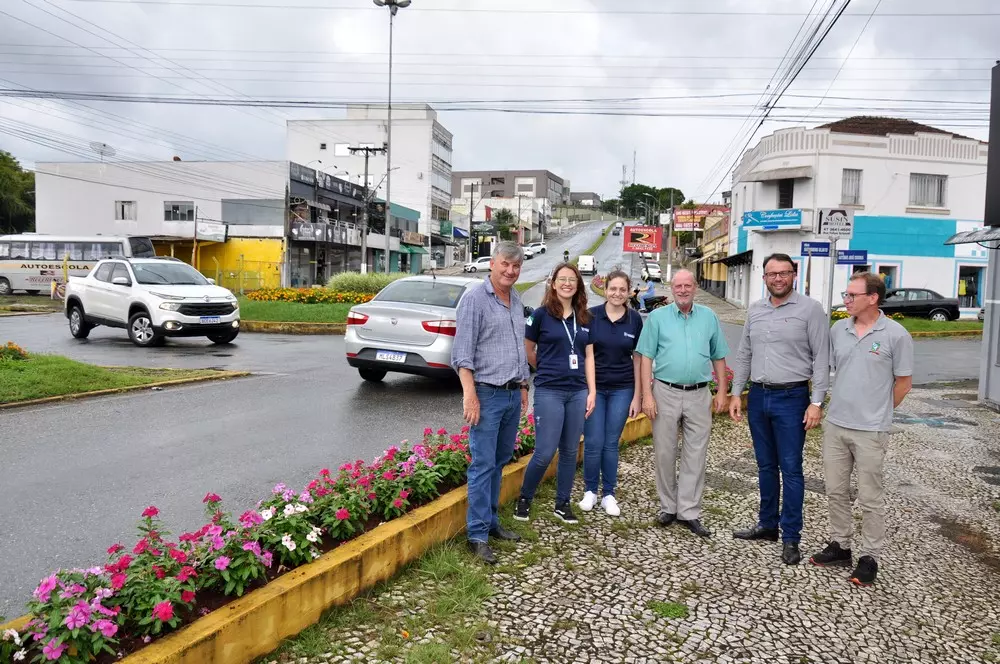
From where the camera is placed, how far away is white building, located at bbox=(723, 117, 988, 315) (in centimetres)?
3244

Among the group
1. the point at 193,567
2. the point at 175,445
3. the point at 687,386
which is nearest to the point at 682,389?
the point at 687,386

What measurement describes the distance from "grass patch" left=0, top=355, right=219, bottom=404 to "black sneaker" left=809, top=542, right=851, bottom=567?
27.1ft

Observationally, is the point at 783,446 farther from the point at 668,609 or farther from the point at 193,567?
the point at 193,567

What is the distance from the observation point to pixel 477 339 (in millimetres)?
4293

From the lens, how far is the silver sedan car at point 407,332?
930cm

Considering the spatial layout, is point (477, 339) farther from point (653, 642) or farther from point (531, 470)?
point (653, 642)

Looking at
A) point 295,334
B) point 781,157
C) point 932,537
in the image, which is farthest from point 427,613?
point 781,157

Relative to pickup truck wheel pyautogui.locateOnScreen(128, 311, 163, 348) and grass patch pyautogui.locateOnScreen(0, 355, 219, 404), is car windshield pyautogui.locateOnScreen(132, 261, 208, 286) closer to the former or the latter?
pickup truck wheel pyautogui.locateOnScreen(128, 311, 163, 348)

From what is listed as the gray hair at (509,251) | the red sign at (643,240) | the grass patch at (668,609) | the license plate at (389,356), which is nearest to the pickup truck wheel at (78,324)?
the license plate at (389,356)

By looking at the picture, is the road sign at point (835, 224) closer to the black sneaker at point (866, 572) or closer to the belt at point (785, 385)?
the belt at point (785, 385)

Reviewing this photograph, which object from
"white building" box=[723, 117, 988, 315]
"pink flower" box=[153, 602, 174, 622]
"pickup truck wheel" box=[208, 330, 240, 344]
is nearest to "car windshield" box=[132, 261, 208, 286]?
"pickup truck wheel" box=[208, 330, 240, 344]

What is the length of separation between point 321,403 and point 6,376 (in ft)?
12.5

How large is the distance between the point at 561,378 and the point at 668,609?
161cm

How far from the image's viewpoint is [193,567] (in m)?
3.06
